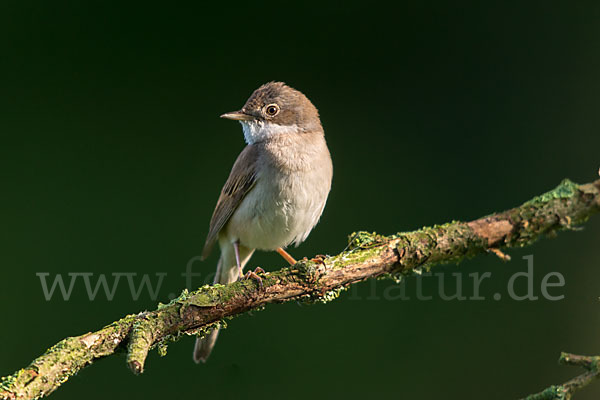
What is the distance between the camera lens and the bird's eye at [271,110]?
3734 mm

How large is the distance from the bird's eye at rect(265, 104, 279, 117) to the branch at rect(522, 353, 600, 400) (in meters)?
2.19

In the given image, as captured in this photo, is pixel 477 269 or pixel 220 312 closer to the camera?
pixel 220 312

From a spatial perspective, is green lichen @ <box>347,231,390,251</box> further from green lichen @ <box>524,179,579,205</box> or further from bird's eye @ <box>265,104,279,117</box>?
bird's eye @ <box>265,104,279,117</box>

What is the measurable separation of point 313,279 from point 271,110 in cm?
136

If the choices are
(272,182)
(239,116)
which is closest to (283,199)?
(272,182)

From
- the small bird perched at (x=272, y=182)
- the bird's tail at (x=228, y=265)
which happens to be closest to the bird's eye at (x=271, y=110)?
the small bird perched at (x=272, y=182)

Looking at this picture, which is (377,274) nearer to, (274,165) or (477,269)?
(274,165)

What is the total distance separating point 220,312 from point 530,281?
276 cm

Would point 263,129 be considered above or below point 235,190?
above

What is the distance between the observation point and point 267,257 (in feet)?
15.1

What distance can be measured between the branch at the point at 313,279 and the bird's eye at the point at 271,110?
1129 mm

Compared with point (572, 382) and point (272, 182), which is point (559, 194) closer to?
point (572, 382)

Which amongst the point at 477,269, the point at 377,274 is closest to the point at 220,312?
the point at 377,274

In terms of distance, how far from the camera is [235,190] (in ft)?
12.0
